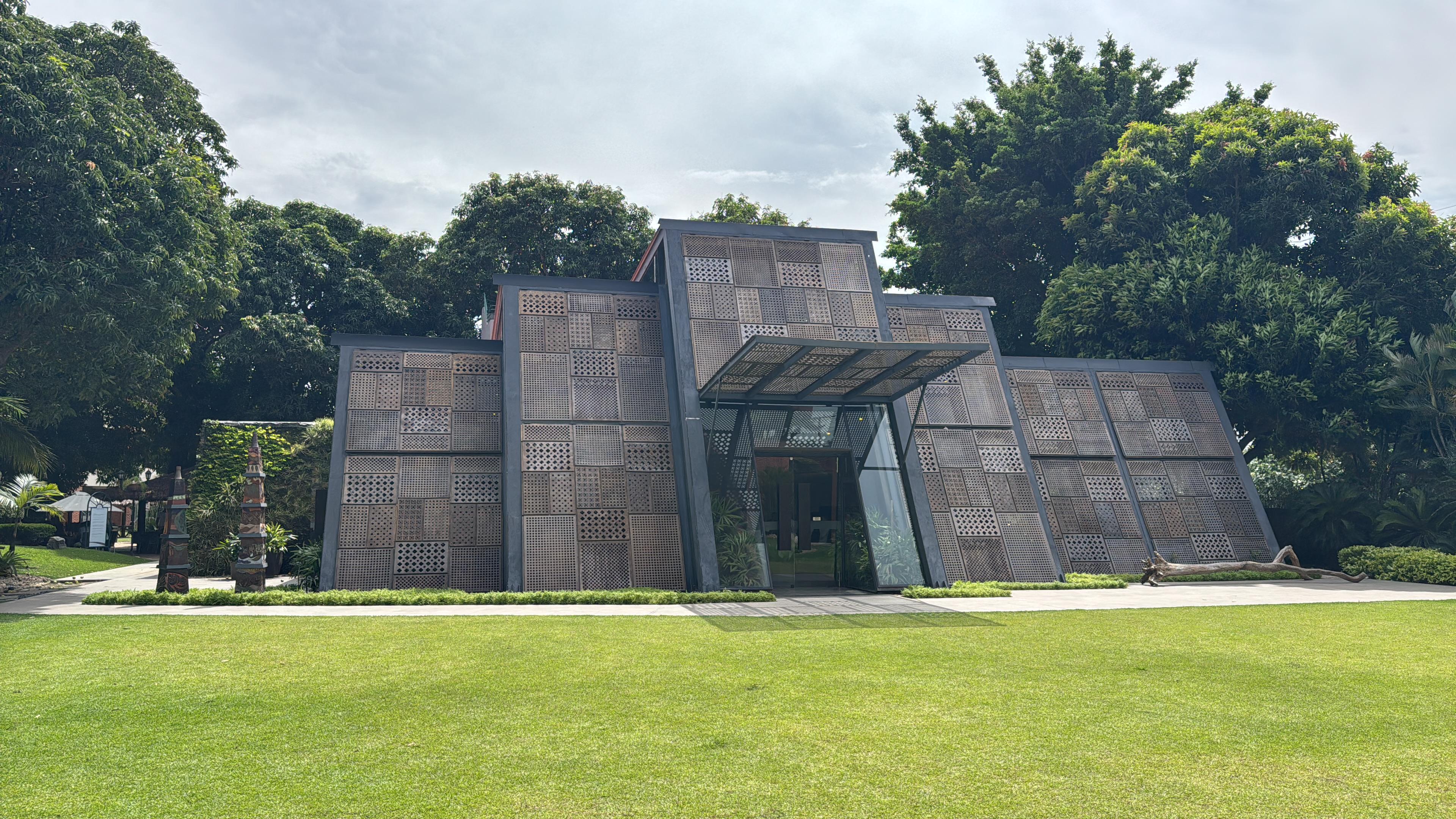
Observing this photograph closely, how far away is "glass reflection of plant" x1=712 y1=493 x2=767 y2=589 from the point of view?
15.0 meters

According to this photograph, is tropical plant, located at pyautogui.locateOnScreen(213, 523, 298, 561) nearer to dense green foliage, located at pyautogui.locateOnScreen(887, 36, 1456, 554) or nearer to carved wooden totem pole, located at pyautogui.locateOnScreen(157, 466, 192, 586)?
carved wooden totem pole, located at pyautogui.locateOnScreen(157, 466, 192, 586)

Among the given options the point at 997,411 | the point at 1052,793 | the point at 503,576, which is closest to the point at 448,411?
the point at 503,576

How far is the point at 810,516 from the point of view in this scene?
16172 millimetres

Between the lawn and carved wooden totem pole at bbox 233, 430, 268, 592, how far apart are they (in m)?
3.68

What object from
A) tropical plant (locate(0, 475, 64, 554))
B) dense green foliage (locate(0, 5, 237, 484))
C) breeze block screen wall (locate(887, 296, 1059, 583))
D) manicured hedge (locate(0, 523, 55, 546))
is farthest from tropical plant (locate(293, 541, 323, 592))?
manicured hedge (locate(0, 523, 55, 546))

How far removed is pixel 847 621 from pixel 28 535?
89.5 feet

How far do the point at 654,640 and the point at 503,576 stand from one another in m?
6.40

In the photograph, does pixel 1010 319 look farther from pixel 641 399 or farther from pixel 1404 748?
pixel 1404 748

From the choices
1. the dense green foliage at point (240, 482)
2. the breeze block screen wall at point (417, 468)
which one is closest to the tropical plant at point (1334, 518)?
the breeze block screen wall at point (417, 468)

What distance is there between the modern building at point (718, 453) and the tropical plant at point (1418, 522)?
Result: 275 centimetres

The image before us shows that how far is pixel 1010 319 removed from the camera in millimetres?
34062

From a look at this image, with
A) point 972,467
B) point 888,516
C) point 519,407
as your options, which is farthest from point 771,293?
point 519,407

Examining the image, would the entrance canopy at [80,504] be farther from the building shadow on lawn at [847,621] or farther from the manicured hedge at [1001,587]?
the manicured hedge at [1001,587]

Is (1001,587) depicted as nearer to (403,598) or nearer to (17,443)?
(403,598)
